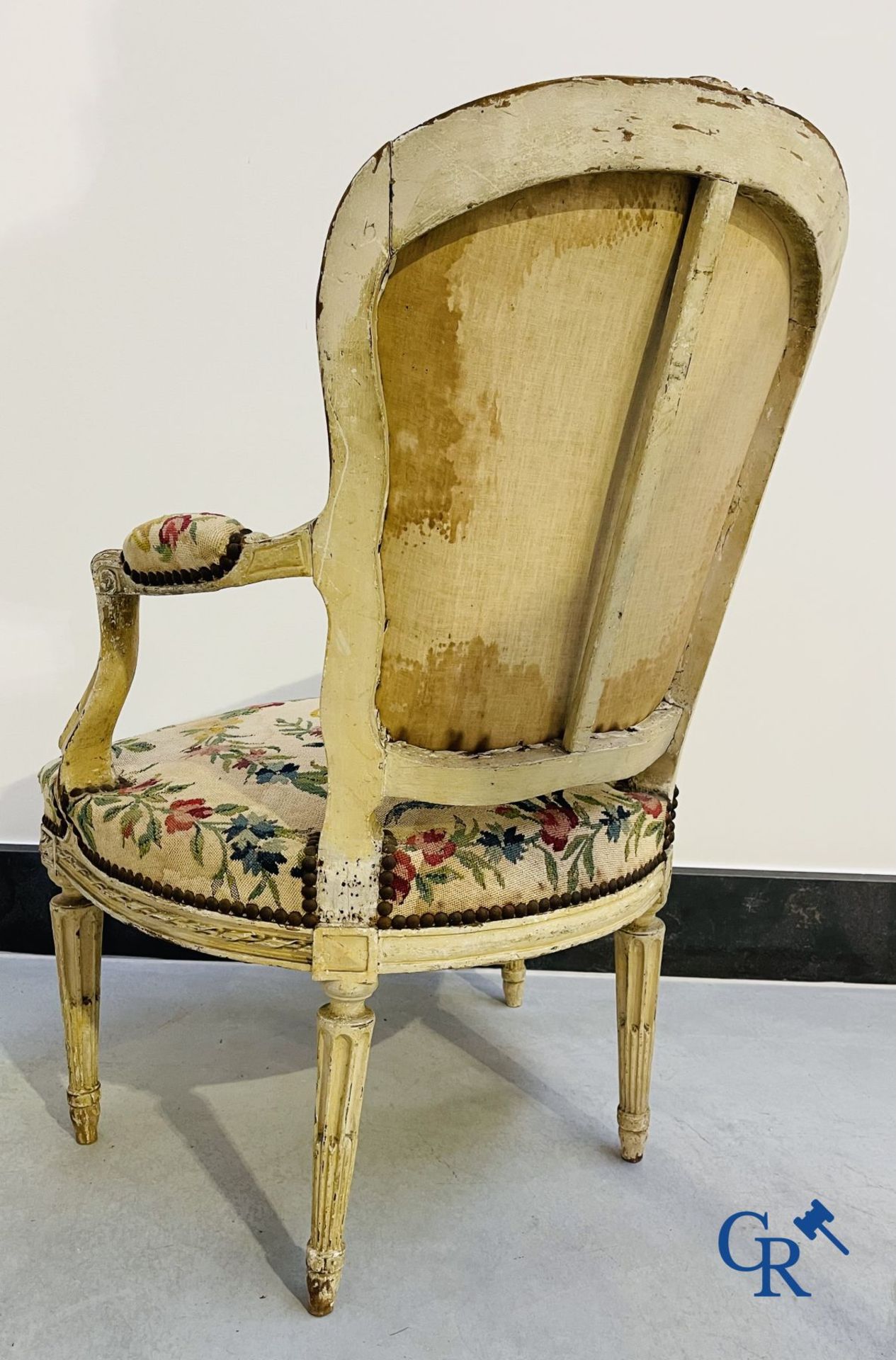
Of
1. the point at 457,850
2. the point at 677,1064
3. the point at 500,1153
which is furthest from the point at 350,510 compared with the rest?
the point at 677,1064

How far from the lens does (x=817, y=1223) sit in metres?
1.14

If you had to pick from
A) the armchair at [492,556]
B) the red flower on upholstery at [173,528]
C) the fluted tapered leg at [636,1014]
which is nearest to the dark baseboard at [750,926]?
the fluted tapered leg at [636,1014]

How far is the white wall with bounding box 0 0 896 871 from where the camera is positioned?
5.17 feet

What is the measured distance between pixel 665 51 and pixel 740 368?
41.5 inches

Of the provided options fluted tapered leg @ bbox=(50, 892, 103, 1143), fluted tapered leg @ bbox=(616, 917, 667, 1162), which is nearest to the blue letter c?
fluted tapered leg @ bbox=(616, 917, 667, 1162)

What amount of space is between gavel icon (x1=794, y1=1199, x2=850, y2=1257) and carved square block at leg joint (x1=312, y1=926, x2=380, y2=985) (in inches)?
25.0

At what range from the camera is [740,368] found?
824 mm

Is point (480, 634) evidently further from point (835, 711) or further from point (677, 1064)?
point (835, 711)

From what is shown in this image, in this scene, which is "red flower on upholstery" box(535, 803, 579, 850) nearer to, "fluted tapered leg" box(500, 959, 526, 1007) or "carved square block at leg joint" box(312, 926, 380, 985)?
"carved square block at leg joint" box(312, 926, 380, 985)

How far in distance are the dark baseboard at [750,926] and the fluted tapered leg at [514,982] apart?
14 centimetres

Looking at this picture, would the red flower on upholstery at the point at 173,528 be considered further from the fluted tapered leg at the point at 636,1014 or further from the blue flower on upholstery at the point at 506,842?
the fluted tapered leg at the point at 636,1014

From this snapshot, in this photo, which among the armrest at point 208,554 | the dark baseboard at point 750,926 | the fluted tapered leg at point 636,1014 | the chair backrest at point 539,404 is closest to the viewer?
the chair backrest at point 539,404

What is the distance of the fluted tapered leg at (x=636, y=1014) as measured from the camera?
1175mm

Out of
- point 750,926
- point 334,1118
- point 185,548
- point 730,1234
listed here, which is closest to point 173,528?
point 185,548
